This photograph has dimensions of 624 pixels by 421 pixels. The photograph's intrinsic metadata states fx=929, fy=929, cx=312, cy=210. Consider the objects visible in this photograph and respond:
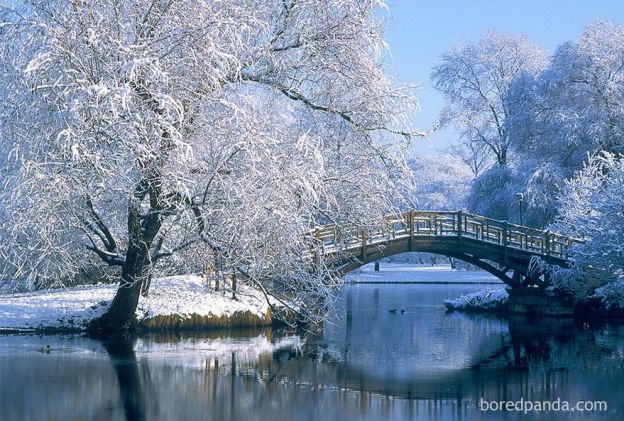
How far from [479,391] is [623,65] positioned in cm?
2494

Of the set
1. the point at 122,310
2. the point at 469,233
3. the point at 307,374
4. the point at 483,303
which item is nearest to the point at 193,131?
the point at 122,310

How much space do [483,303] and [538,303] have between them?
3070 mm

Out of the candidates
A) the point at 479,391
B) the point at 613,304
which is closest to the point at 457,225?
the point at 613,304

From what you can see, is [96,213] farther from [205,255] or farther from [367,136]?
[367,136]

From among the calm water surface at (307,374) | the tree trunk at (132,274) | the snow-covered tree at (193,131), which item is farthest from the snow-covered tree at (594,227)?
the tree trunk at (132,274)

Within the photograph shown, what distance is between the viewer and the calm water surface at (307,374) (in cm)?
1225

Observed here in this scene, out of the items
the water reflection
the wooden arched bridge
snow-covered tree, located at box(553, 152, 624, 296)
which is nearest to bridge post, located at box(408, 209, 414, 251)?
the wooden arched bridge

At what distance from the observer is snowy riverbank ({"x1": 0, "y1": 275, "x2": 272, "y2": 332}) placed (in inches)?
827

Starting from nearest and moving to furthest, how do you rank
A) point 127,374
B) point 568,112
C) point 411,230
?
point 127,374
point 411,230
point 568,112

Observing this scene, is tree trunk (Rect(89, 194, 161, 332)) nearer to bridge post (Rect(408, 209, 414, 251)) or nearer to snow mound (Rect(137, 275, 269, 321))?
snow mound (Rect(137, 275, 269, 321))

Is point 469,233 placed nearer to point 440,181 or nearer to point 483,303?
point 483,303

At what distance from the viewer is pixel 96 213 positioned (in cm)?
1812

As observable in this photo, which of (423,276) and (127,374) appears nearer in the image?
(127,374)

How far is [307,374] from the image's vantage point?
15914 millimetres
